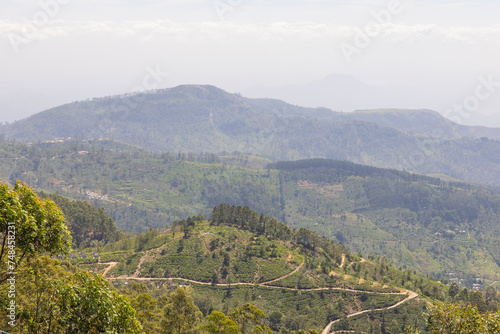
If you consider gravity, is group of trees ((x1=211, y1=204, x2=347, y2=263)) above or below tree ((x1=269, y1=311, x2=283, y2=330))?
above

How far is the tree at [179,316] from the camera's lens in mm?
36031

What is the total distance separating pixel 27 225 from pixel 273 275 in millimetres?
73765

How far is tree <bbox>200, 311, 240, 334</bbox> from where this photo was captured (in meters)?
35.5

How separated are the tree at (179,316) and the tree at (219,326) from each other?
4.89ft

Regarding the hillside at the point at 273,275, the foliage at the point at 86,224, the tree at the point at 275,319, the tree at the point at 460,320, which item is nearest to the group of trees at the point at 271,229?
the hillside at the point at 273,275

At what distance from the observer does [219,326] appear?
35.8m

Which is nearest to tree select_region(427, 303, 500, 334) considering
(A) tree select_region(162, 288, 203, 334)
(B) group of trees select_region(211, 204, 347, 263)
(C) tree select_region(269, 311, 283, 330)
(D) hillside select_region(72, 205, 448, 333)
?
(A) tree select_region(162, 288, 203, 334)

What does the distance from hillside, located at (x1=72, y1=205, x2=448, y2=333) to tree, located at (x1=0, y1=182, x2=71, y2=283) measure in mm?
55660

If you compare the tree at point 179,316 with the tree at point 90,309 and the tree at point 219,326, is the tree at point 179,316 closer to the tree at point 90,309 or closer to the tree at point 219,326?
the tree at point 219,326

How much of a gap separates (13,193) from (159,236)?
284 feet

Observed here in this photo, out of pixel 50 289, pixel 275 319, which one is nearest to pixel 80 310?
pixel 50 289

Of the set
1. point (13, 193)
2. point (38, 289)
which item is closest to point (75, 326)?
point (38, 289)

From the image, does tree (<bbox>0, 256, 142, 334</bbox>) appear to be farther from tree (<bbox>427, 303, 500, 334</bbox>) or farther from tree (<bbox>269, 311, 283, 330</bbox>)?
tree (<bbox>269, 311, 283, 330</bbox>)

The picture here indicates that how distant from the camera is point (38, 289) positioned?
785 inches
